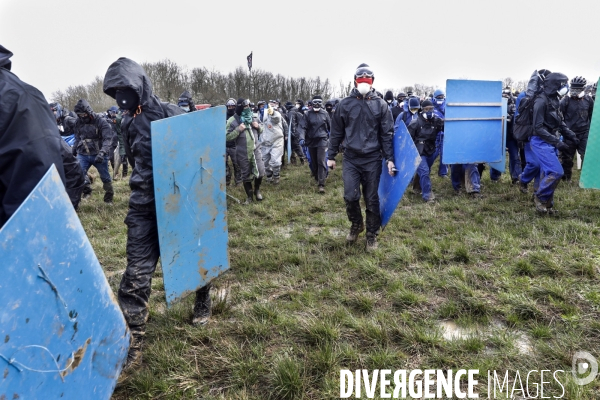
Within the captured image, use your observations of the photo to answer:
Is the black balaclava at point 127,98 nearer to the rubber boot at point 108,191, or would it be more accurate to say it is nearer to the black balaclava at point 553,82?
the black balaclava at point 553,82

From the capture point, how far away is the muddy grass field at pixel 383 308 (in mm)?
2484

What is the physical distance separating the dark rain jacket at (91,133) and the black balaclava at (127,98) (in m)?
5.51

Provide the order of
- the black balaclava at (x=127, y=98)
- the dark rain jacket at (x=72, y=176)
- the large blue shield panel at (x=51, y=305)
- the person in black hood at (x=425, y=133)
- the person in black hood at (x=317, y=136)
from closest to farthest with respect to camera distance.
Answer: the large blue shield panel at (x=51, y=305)
the dark rain jacket at (x=72, y=176)
the black balaclava at (x=127, y=98)
the person in black hood at (x=425, y=133)
the person in black hood at (x=317, y=136)

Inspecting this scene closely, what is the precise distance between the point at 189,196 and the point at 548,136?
483 cm

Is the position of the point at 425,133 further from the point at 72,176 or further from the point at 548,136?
the point at 72,176

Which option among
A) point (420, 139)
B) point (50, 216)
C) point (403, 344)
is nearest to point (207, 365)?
point (403, 344)

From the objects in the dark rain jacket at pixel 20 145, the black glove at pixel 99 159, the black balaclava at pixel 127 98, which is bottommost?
the black glove at pixel 99 159

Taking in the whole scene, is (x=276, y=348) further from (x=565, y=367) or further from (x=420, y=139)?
(x=420, y=139)

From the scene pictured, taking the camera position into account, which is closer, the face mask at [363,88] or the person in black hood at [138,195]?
the person in black hood at [138,195]

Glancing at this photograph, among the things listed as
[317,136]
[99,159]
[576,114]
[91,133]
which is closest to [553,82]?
[576,114]

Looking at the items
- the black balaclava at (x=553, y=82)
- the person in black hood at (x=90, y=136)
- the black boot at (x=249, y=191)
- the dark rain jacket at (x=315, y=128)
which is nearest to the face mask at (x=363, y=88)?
the black balaclava at (x=553, y=82)

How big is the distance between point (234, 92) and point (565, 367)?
36.9 meters

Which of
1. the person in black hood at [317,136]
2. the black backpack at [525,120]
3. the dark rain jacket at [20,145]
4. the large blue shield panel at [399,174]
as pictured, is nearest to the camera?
the dark rain jacket at [20,145]

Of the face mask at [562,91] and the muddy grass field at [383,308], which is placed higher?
the face mask at [562,91]
